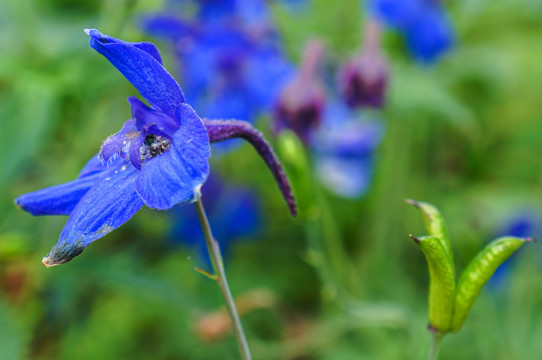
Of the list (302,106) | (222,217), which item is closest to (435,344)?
(302,106)

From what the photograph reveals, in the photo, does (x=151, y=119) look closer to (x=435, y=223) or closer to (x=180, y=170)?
(x=180, y=170)

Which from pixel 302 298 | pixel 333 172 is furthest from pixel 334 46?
pixel 302 298

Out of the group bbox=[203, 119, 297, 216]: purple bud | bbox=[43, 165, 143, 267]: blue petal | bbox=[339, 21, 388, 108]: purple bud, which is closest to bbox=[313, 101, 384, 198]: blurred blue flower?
bbox=[339, 21, 388, 108]: purple bud

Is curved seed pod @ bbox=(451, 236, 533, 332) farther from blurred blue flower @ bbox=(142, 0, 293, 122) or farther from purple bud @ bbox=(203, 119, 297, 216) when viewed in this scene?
blurred blue flower @ bbox=(142, 0, 293, 122)

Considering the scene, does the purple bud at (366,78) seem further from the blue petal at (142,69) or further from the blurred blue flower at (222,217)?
the blue petal at (142,69)

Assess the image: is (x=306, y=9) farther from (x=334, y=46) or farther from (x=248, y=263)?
(x=248, y=263)
